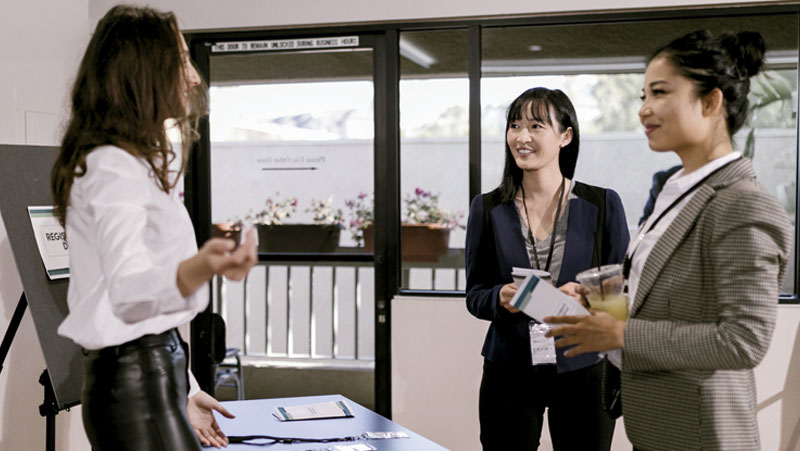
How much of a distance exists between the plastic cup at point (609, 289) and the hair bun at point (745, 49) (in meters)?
0.46

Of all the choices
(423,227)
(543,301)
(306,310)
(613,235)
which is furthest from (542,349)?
(306,310)

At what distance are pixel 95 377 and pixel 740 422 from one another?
44.5 inches

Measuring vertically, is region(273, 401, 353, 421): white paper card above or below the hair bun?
below

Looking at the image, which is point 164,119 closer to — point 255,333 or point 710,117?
point 710,117

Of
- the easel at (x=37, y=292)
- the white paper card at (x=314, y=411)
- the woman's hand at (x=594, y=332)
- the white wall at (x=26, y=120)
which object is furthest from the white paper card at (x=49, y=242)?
the woman's hand at (x=594, y=332)

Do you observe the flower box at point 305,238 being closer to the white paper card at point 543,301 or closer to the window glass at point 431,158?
the window glass at point 431,158

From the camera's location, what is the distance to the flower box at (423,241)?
3.96m

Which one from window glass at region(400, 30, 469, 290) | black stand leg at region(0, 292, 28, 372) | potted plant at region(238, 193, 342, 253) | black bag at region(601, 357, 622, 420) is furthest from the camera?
potted plant at region(238, 193, 342, 253)

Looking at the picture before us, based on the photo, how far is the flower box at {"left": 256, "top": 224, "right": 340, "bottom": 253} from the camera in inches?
174

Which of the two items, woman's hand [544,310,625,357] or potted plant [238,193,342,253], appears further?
potted plant [238,193,342,253]

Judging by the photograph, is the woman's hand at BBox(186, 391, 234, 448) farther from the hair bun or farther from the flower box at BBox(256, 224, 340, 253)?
the flower box at BBox(256, 224, 340, 253)

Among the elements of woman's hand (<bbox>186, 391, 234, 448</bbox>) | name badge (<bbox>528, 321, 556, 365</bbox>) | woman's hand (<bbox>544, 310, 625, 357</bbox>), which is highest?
woman's hand (<bbox>544, 310, 625, 357</bbox>)

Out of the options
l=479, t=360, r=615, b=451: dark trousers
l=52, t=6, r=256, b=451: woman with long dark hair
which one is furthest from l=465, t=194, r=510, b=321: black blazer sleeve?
l=52, t=6, r=256, b=451: woman with long dark hair

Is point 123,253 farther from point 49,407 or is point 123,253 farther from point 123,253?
point 49,407
